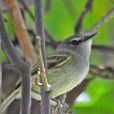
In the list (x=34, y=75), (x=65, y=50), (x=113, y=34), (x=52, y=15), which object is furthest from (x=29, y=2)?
(x=34, y=75)

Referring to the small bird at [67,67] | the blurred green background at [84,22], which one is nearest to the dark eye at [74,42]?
the small bird at [67,67]

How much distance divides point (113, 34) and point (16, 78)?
1.98 meters

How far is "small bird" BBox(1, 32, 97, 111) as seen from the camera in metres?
3.09

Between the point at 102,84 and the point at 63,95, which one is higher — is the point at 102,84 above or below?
below

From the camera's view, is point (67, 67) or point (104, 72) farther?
point (104, 72)

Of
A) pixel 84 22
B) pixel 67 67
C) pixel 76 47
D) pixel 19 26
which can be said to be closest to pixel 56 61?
pixel 67 67

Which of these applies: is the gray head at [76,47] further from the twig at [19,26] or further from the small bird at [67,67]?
the twig at [19,26]

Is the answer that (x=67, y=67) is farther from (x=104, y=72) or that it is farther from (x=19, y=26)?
(x=19, y=26)

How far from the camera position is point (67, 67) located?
3430 mm

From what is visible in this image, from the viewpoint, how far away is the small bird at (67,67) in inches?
122

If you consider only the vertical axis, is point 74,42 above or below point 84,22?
above

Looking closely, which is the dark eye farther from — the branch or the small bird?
the branch

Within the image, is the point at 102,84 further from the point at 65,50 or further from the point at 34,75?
the point at 34,75

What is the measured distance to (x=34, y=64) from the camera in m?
3.08
